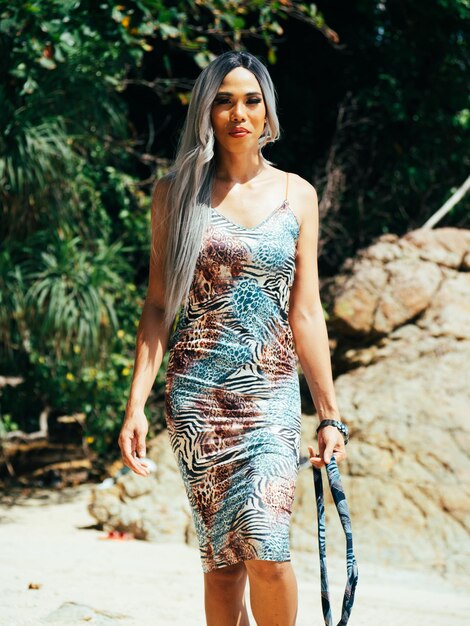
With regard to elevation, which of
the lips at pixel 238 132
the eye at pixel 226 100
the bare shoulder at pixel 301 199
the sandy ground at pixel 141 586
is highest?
the eye at pixel 226 100

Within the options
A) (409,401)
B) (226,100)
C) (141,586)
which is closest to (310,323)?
(226,100)

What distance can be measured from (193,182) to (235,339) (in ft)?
1.67

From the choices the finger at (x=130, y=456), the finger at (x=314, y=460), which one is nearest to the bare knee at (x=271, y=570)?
the finger at (x=314, y=460)

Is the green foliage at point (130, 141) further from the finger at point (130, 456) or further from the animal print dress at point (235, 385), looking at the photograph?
the finger at point (130, 456)

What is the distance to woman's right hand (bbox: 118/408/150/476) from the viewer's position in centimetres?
281

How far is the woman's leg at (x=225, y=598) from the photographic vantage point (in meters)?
2.81

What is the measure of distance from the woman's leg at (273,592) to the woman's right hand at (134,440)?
440 millimetres

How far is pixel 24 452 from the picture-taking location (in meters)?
8.06

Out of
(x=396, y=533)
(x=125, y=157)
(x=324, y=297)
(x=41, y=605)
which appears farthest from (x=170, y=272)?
(x=125, y=157)

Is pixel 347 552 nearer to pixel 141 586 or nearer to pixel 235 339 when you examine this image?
pixel 235 339

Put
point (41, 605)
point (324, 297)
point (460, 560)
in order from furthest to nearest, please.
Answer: point (324, 297) → point (460, 560) → point (41, 605)

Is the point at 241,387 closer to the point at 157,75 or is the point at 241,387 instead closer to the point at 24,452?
the point at 24,452

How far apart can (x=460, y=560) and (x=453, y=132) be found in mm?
4944

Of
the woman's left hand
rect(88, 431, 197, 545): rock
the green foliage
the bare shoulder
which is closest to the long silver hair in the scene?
the bare shoulder
